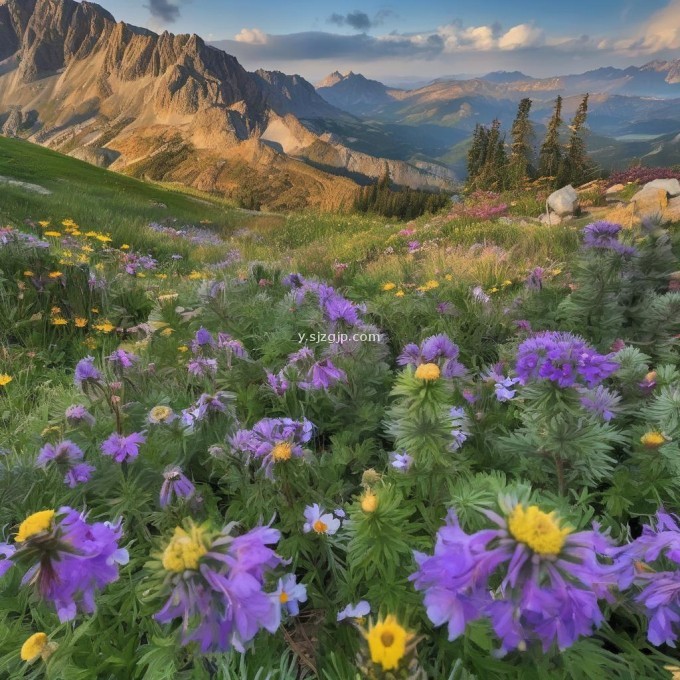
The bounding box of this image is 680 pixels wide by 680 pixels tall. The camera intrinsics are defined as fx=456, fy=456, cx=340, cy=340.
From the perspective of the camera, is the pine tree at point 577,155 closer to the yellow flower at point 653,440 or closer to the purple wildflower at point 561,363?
the yellow flower at point 653,440

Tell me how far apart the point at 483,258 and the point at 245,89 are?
22361 cm

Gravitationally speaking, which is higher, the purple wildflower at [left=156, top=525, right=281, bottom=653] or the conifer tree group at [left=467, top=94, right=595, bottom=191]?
the conifer tree group at [left=467, top=94, right=595, bottom=191]

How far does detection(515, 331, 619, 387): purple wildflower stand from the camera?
5.05 ft

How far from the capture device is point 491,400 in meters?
2.55

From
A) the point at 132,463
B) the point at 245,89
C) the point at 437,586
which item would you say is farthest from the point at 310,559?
the point at 245,89

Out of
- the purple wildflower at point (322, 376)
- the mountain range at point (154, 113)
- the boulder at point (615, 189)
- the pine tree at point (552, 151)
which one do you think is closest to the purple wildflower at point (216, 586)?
the purple wildflower at point (322, 376)

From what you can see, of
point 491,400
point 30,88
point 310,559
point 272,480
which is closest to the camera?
point 272,480

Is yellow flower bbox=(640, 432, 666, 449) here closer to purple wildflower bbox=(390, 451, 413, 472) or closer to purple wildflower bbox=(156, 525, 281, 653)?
purple wildflower bbox=(390, 451, 413, 472)

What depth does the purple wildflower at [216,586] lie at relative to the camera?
79 cm

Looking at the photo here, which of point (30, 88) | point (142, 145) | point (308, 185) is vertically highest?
point (30, 88)

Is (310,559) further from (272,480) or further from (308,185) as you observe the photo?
(308,185)

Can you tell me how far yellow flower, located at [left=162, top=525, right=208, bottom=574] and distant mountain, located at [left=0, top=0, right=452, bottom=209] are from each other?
332 ft

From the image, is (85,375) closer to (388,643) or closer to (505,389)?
(388,643)

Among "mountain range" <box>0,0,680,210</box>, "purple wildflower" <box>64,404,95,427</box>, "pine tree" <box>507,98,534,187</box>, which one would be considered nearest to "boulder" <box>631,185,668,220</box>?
"purple wildflower" <box>64,404,95,427</box>
